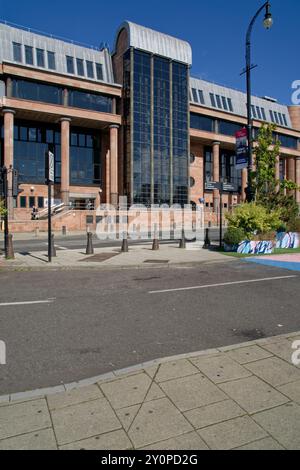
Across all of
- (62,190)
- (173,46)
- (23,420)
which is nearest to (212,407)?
(23,420)

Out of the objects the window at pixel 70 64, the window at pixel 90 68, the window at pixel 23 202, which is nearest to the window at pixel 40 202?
the window at pixel 23 202

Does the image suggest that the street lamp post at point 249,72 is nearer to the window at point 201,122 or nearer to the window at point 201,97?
the window at point 201,122

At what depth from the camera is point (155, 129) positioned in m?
46.3

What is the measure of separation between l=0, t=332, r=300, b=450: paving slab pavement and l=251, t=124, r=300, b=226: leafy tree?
49.2ft

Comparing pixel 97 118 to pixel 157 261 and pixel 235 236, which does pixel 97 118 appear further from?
pixel 157 261

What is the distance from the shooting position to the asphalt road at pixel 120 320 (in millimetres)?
4188

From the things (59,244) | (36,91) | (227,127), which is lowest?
(59,244)

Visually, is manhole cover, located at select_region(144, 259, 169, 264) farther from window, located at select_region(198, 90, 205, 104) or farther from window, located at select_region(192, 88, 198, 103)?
window, located at select_region(198, 90, 205, 104)

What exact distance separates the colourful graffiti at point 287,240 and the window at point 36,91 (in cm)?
3454

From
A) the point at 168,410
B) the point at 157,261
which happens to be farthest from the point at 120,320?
the point at 157,261

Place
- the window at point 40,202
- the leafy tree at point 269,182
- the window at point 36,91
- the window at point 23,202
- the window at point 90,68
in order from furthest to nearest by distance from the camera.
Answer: the window at point 90,68
the window at point 40,202
the window at point 23,202
the window at point 36,91
the leafy tree at point 269,182

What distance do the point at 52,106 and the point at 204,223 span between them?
→ 2586cm

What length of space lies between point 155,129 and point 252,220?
34175mm

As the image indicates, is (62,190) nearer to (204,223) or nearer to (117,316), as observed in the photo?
(204,223)
